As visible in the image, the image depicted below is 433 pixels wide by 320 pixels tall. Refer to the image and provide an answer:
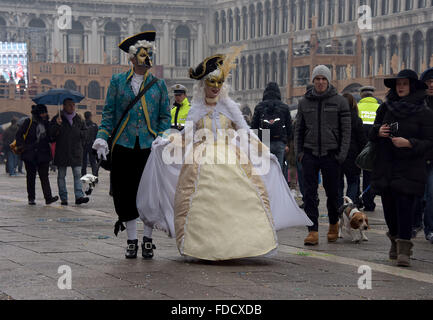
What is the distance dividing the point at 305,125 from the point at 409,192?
1.83 meters

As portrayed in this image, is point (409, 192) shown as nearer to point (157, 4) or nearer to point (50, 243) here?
point (50, 243)

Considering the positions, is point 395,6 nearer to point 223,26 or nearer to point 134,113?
point 223,26

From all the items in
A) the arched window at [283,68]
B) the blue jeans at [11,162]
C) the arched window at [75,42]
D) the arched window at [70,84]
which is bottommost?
the blue jeans at [11,162]

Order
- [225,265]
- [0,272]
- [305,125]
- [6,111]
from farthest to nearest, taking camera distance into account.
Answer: [6,111] → [305,125] → [225,265] → [0,272]

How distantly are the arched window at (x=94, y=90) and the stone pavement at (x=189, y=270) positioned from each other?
45.6 metres

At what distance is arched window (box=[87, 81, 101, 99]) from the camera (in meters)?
56.0

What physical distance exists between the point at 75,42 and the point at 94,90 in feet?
38.7

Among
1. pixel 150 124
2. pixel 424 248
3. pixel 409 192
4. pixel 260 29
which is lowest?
pixel 424 248

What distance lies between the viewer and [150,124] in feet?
26.8

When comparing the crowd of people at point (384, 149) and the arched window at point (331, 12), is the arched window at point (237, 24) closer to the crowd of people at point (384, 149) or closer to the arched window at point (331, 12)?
the arched window at point (331, 12)

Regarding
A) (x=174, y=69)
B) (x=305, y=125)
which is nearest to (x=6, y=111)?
(x=174, y=69)

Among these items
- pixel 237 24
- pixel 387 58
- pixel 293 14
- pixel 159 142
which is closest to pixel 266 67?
pixel 293 14

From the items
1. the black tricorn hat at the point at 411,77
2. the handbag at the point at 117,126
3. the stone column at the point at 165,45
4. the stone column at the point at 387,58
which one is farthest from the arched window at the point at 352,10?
the handbag at the point at 117,126

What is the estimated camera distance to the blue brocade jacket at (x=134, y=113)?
8.11 meters
